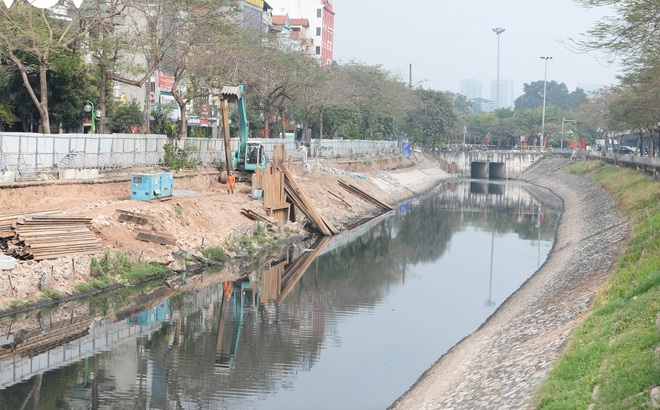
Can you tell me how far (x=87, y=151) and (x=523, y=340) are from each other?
31.7 metres

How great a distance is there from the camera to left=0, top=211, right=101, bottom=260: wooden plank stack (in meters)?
32.9

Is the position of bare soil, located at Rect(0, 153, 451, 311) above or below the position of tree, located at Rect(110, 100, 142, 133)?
below

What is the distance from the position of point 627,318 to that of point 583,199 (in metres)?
67.6

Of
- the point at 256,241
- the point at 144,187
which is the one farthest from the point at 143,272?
the point at 256,241

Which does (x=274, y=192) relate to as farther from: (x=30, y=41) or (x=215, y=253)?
(x=30, y=41)

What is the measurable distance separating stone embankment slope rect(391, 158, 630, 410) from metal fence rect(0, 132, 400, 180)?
897 inches

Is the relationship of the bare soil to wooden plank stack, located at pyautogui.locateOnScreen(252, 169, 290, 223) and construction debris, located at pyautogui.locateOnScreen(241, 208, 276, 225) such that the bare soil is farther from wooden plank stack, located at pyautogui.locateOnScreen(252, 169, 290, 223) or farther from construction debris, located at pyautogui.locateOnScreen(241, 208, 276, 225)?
wooden plank stack, located at pyautogui.locateOnScreen(252, 169, 290, 223)

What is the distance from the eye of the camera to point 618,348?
18.9 meters

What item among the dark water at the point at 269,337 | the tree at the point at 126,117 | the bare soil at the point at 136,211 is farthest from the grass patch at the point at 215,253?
the tree at the point at 126,117

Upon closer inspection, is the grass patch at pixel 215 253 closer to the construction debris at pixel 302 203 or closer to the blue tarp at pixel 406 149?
the construction debris at pixel 302 203

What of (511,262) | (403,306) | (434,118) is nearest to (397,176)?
(434,118)

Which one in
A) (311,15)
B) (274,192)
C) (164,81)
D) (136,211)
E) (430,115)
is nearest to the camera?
(136,211)

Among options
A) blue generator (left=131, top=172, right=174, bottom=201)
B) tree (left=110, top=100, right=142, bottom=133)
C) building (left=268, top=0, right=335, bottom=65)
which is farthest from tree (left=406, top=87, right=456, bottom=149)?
blue generator (left=131, top=172, right=174, bottom=201)

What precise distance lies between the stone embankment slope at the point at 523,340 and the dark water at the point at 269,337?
1155mm
